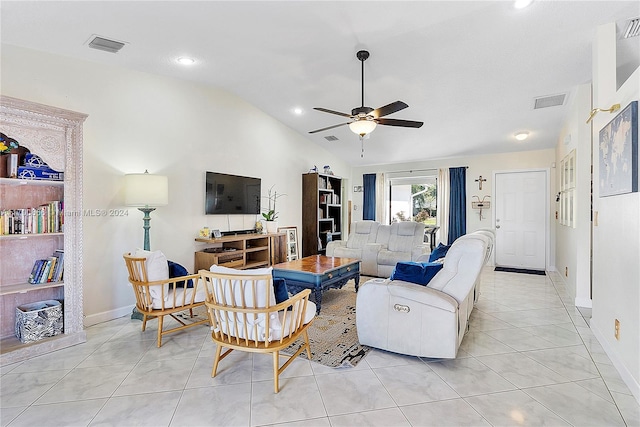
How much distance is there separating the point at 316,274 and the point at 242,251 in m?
1.67

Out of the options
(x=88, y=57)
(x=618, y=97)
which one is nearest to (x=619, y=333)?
(x=618, y=97)

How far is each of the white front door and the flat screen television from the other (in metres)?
4.92

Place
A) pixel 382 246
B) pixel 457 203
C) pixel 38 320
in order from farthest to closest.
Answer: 1. pixel 457 203
2. pixel 382 246
3. pixel 38 320

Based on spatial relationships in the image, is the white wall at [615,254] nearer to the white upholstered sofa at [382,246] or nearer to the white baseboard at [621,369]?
the white baseboard at [621,369]

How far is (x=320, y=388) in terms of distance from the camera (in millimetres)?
2100

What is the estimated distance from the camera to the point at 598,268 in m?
2.88

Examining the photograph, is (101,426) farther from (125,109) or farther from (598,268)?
(598,268)

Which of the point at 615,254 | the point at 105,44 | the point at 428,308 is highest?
the point at 105,44

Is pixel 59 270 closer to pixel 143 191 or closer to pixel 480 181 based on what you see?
pixel 143 191

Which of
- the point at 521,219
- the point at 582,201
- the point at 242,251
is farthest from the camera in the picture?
the point at 521,219

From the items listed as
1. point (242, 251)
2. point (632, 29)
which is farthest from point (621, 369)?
point (242, 251)

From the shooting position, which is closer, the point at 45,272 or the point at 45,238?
the point at 45,272

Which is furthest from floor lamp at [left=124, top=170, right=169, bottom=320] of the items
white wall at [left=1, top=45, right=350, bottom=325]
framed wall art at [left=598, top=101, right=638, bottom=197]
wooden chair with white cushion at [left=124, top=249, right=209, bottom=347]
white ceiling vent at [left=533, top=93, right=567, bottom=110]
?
white ceiling vent at [left=533, top=93, right=567, bottom=110]

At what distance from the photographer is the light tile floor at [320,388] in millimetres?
1801
